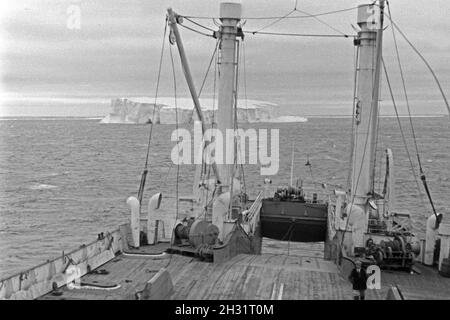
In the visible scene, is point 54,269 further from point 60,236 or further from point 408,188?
point 408,188

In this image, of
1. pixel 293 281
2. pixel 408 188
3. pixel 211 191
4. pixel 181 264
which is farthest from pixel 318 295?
pixel 408 188

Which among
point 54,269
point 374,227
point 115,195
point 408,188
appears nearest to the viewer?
point 54,269

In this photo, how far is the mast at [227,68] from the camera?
2091 centimetres

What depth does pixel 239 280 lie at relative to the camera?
1550 cm

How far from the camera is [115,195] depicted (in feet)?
180

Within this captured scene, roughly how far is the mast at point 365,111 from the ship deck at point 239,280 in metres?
3.53

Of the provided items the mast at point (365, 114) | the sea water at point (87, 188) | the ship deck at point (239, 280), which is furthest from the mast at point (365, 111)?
the sea water at point (87, 188)

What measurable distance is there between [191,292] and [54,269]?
3667mm

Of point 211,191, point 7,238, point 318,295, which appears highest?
point 211,191

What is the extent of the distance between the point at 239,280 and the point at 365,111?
855 cm

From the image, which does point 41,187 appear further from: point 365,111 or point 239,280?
point 239,280

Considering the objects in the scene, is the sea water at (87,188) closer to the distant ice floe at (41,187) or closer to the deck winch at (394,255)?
the distant ice floe at (41,187)

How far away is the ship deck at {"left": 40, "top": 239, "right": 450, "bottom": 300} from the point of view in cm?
1417

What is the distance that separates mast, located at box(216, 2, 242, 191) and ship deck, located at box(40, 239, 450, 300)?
5.01 meters
